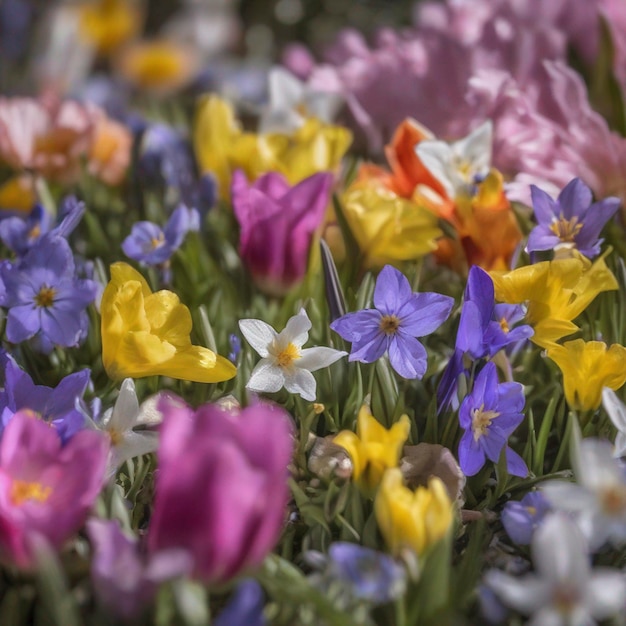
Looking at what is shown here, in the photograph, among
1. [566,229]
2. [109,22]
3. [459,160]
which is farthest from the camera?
[109,22]

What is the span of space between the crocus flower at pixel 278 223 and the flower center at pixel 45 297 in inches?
6.9

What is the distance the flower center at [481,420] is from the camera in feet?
1.69

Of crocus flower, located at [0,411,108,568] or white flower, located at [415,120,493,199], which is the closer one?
crocus flower, located at [0,411,108,568]

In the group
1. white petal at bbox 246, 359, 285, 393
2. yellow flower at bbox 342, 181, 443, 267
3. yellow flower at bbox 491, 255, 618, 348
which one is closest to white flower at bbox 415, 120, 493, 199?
yellow flower at bbox 342, 181, 443, 267

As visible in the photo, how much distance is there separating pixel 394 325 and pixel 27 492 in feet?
0.79

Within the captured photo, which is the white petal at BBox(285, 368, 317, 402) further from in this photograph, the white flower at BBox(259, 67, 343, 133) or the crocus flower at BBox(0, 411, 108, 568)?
the white flower at BBox(259, 67, 343, 133)

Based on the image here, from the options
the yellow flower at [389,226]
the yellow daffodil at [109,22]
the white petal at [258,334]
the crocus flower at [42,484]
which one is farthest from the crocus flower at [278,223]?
the yellow daffodil at [109,22]

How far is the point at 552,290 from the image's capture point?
21.6 inches

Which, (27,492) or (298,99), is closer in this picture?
(27,492)

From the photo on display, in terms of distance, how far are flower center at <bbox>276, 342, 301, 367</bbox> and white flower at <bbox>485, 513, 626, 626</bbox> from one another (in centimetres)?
21

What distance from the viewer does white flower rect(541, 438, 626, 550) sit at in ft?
1.32

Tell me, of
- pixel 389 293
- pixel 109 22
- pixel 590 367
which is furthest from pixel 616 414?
pixel 109 22

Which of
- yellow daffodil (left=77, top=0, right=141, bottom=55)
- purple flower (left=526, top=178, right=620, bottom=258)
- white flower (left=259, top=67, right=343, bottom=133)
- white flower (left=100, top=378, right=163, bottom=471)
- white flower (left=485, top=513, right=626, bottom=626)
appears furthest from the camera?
yellow daffodil (left=77, top=0, right=141, bottom=55)

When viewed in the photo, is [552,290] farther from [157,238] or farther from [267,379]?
[157,238]
